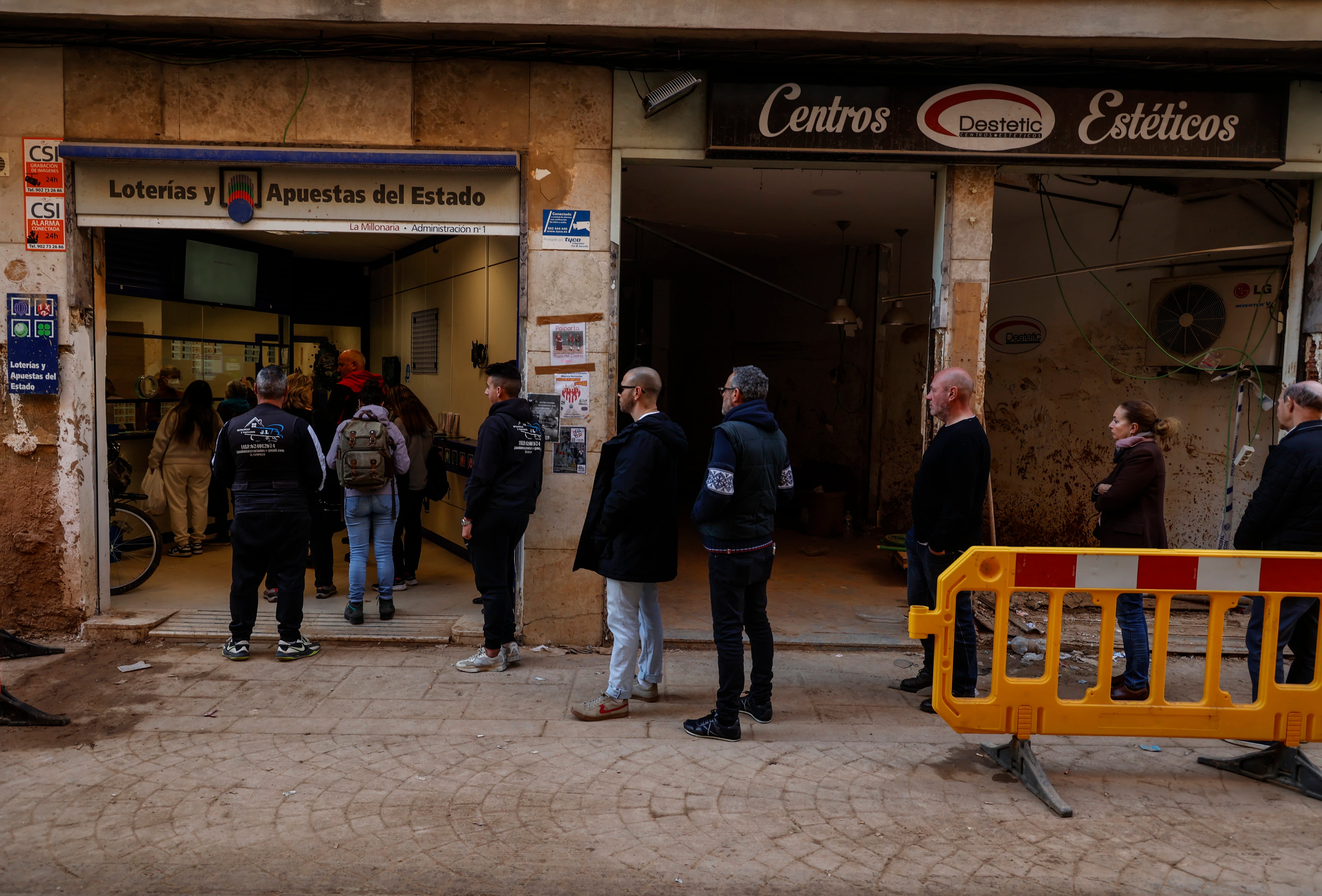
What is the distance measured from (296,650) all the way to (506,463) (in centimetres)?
196

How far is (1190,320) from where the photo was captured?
8273 millimetres

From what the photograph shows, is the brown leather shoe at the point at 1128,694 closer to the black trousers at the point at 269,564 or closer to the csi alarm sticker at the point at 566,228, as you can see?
the csi alarm sticker at the point at 566,228

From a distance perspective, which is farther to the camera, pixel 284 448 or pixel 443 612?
pixel 443 612

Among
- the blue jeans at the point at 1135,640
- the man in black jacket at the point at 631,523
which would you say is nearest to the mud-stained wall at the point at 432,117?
the man in black jacket at the point at 631,523

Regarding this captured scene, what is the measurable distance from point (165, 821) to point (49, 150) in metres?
4.77

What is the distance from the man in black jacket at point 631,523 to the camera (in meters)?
4.62

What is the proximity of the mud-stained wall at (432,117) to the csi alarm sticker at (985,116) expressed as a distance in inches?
89.7

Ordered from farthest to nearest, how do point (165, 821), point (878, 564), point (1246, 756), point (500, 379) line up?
point (878, 564), point (500, 379), point (1246, 756), point (165, 821)

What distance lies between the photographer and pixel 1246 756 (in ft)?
13.9

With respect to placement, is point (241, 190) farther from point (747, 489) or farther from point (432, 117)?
point (747, 489)

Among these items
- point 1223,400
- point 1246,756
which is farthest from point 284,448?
point 1223,400

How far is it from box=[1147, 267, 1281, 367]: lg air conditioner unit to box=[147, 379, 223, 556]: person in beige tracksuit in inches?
370

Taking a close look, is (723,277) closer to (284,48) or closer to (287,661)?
(284,48)

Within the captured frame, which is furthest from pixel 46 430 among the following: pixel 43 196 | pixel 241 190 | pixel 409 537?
pixel 409 537
